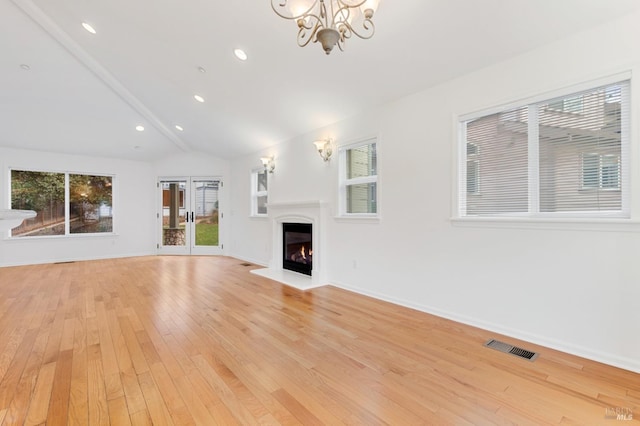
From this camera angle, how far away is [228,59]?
141 inches

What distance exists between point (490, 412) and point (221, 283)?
4.01m

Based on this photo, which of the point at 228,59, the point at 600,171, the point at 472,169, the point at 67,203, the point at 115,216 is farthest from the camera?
the point at 115,216

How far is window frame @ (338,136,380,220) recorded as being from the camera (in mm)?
3920

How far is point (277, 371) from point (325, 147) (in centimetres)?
328

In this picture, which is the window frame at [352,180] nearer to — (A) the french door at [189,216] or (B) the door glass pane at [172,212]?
(A) the french door at [189,216]

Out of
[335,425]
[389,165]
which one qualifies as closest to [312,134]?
[389,165]

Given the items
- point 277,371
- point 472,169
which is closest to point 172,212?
point 277,371

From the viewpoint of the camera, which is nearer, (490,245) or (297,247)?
(490,245)

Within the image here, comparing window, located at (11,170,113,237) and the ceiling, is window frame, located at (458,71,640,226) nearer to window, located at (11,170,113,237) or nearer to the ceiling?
the ceiling

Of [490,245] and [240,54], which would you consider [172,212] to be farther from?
[490,245]

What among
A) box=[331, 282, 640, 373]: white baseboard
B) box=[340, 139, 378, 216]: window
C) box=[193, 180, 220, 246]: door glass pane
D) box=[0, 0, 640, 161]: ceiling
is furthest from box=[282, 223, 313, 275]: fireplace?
box=[193, 180, 220, 246]: door glass pane

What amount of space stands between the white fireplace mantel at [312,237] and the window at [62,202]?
4725 millimetres

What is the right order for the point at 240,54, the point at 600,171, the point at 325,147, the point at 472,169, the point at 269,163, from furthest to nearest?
the point at 269,163 → the point at 325,147 → the point at 240,54 → the point at 472,169 → the point at 600,171

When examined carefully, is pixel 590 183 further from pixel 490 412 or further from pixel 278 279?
pixel 278 279
